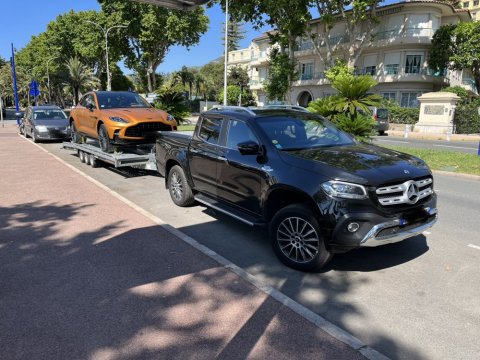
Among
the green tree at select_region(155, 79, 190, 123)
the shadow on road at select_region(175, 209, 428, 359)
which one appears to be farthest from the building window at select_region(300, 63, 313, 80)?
the shadow on road at select_region(175, 209, 428, 359)

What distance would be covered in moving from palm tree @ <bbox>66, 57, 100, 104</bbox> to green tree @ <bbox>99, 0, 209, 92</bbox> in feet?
39.2

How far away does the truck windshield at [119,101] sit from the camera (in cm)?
1043

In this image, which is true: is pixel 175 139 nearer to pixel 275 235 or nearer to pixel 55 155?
pixel 275 235

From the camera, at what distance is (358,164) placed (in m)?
4.35

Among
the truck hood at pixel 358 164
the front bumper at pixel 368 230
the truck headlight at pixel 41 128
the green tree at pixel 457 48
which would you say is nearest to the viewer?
the front bumper at pixel 368 230

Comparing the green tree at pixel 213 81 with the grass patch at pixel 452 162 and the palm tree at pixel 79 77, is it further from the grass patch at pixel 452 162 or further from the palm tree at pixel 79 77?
the grass patch at pixel 452 162

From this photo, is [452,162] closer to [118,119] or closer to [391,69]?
[118,119]

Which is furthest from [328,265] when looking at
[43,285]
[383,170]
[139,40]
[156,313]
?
[139,40]

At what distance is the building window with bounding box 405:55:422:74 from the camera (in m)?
37.6

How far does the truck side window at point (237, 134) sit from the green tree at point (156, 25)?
41107 mm

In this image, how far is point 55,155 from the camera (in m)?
13.8

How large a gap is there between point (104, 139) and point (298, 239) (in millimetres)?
7137

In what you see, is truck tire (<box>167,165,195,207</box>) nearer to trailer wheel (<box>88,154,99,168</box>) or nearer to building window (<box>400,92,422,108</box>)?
trailer wheel (<box>88,154,99,168</box>)

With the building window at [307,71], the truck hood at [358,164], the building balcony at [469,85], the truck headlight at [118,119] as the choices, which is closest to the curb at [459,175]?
the truck hood at [358,164]
